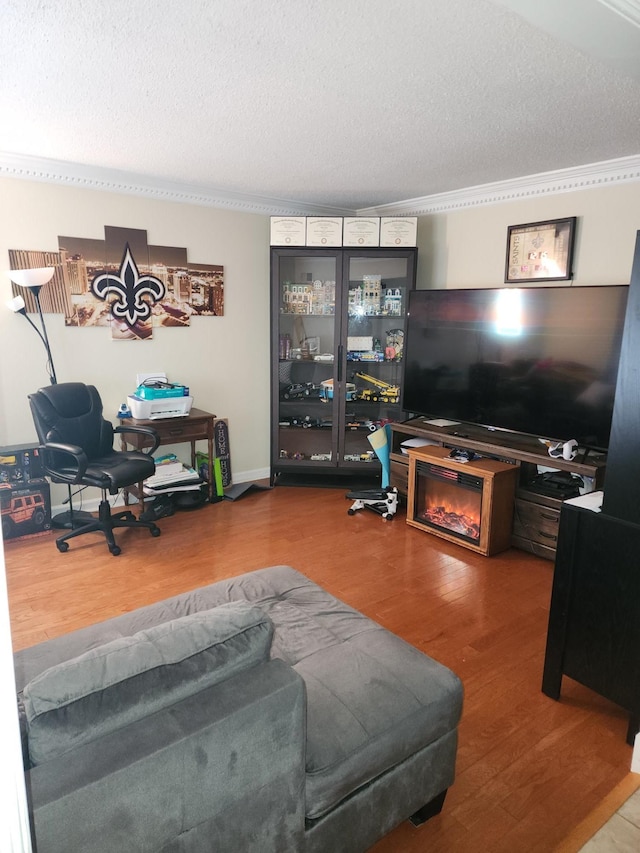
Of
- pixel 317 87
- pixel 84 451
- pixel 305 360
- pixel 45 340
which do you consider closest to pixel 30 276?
pixel 45 340

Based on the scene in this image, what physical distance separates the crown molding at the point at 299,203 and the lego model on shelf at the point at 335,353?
1.56 feet

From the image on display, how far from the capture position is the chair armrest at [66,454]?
3254mm

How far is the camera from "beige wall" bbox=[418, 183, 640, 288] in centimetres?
332

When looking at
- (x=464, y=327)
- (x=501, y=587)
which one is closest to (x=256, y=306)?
(x=464, y=327)

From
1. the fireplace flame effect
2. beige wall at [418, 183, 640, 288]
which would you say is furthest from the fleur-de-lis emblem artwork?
the fireplace flame effect

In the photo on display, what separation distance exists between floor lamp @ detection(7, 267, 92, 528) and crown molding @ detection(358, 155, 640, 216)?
2.74 metres

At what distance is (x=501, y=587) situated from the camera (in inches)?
120

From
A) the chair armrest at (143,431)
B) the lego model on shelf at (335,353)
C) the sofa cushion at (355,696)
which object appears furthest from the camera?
the lego model on shelf at (335,353)

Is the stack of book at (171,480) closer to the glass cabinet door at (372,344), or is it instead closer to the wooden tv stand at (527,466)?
the glass cabinet door at (372,344)

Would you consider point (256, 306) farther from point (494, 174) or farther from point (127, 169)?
point (494, 174)

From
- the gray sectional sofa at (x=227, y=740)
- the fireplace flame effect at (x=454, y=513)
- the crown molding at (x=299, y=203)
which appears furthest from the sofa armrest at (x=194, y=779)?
the crown molding at (x=299, y=203)

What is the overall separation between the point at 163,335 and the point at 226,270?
756mm

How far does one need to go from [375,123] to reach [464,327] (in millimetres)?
1581

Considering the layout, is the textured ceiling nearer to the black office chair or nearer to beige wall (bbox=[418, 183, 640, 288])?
beige wall (bbox=[418, 183, 640, 288])
